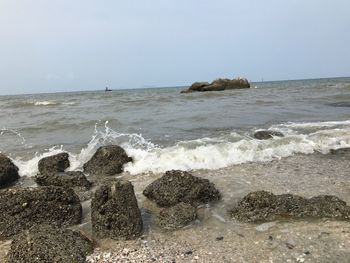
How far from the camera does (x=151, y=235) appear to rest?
4.73 meters

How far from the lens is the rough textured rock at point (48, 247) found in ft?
12.7

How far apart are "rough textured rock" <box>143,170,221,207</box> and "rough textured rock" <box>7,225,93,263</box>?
163 centimetres

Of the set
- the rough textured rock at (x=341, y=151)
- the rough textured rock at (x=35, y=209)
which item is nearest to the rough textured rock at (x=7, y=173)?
the rough textured rock at (x=35, y=209)

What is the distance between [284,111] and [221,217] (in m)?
12.6

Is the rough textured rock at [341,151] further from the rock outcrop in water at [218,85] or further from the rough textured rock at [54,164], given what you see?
the rock outcrop in water at [218,85]

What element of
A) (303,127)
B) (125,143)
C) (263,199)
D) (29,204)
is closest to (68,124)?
(125,143)

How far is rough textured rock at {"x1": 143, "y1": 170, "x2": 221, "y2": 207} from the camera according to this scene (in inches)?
223

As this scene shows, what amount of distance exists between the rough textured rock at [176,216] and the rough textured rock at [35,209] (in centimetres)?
113

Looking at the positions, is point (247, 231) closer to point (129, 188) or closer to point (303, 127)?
point (129, 188)

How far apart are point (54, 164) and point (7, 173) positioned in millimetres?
952

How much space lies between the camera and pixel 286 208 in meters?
5.14

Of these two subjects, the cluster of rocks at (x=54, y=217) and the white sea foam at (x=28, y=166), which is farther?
the white sea foam at (x=28, y=166)

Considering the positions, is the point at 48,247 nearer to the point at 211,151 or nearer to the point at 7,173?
the point at 7,173

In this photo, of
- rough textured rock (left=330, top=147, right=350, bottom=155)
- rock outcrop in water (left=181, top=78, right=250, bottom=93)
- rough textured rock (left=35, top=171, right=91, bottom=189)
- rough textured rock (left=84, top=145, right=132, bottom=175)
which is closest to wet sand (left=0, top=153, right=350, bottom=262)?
rough textured rock (left=35, top=171, right=91, bottom=189)
